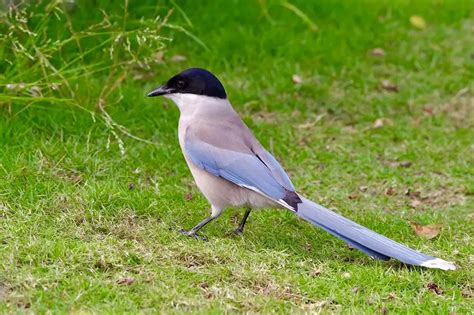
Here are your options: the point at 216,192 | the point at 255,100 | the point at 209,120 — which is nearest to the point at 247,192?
the point at 216,192

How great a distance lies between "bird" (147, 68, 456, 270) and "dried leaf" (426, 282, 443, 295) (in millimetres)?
94

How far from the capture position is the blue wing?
525 cm

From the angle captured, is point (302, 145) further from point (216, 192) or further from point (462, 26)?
point (462, 26)

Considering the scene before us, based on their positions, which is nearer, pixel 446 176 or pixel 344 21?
pixel 446 176

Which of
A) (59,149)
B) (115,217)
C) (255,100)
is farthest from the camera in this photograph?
(255,100)

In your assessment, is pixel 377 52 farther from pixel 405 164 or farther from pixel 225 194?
pixel 225 194

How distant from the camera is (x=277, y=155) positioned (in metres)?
7.17

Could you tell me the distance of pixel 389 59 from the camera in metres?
8.82

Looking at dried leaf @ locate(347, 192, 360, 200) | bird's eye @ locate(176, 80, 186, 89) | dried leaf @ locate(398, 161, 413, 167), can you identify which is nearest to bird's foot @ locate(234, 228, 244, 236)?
bird's eye @ locate(176, 80, 186, 89)

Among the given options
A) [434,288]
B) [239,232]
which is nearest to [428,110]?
[239,232]

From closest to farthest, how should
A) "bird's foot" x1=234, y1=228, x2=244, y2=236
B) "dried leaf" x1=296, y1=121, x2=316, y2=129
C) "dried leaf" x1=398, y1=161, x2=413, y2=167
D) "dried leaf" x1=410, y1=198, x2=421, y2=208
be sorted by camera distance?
1. "bird's foot" x1=234, y1=228, x2=244, y2=236
2. "dried leaf" x1=410, y1=198, x2=421, y2=208
3. "dried leaf" x1=398, y1=161, x2=413, y2=167
4. "dried leaf" x1=296, y1=121, x2=316, y2=129

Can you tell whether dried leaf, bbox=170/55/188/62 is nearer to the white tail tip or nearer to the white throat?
the white throat

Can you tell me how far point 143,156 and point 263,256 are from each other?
1772 millimetres

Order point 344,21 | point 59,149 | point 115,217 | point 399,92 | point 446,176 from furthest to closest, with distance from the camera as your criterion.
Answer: point 344,21 < point 399,92 < point 446,176 < point 59,149 < point 115,217
